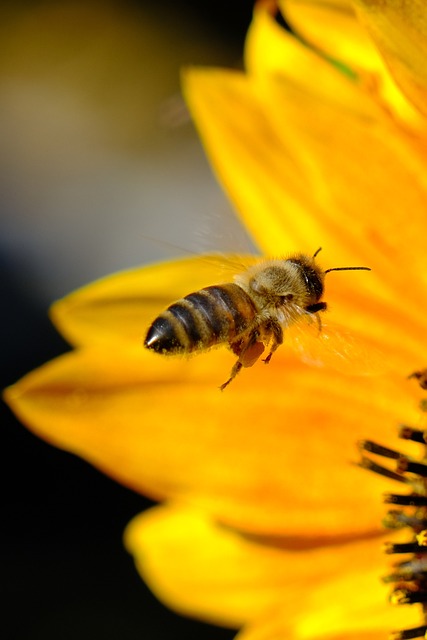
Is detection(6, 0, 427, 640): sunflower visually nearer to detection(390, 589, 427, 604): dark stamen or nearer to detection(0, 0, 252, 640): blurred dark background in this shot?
detection(390, 589, 427, 604): dark stamen

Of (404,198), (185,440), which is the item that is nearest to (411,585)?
(185,440)

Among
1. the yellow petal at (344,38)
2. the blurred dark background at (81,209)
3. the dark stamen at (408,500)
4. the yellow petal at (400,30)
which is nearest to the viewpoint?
the yellow petal at (400,30)

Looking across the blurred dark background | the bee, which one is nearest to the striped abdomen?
the bee

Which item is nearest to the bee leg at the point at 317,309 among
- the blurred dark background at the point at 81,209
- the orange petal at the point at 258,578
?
the orange petal at the point at 258,578

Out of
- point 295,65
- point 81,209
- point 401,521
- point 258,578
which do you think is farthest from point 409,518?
point 81,209

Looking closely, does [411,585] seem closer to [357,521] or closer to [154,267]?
[357,521]

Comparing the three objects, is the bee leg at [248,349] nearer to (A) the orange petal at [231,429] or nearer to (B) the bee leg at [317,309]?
(B) the bee leg at [317,309]

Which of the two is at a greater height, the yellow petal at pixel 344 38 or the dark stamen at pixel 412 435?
the yellow petal at pixel 344 38

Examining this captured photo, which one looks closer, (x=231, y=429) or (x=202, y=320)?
(x=202, y=320)

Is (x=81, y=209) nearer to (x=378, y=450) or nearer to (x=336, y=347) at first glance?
(x=378, y=450)
